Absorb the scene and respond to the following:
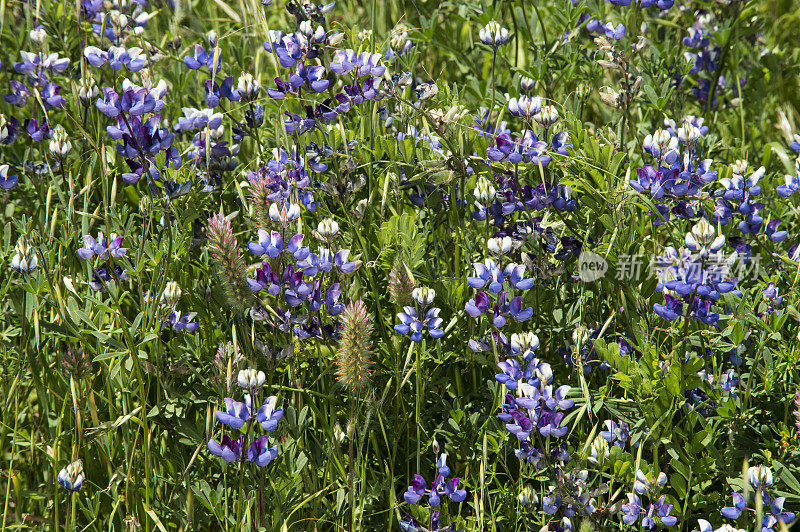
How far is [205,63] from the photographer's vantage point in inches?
102

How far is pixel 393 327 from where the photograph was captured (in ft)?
7.49

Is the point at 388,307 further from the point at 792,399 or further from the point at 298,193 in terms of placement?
the point at 792,399

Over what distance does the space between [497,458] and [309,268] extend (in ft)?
2.32

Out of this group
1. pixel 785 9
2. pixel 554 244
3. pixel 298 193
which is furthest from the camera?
pixel 785 9

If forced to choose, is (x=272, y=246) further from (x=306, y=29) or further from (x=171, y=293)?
(x=306, y=29)

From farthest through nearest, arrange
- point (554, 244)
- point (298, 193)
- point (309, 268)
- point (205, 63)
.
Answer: point (205, 63), point (298, 193), point (554, 244), point (309, 268)

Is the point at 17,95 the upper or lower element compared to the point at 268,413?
upper

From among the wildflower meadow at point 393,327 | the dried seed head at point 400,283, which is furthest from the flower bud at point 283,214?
the dried seed head at point 400,283

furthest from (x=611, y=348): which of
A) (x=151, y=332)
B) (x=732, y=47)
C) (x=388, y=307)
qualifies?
(x=732, y=47)

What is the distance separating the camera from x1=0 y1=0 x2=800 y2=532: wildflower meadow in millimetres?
1936

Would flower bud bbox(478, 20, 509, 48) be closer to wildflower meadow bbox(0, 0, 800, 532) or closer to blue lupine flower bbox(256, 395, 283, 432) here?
wildflower meadow bbox(0, 0, 800, 532)

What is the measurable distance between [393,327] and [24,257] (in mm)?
1023

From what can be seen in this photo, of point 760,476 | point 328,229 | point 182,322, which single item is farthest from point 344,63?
point 760,476

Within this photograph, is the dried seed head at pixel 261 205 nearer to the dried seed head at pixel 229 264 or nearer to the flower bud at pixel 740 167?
the dried seed head at pixel 229 264
